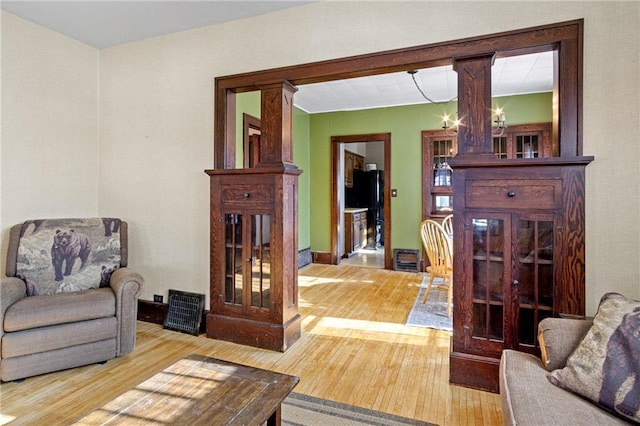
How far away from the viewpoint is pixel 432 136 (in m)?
5.64

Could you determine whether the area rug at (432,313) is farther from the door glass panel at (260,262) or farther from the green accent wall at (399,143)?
the green accent wall at (399,143)

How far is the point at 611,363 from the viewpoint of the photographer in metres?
1.37

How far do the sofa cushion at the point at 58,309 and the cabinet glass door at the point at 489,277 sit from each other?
8.37 feet

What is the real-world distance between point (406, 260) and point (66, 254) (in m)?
4.53

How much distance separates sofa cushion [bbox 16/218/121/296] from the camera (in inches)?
106

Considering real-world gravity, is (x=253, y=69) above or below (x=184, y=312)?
above

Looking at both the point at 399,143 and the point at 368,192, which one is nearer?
the point at 399,143

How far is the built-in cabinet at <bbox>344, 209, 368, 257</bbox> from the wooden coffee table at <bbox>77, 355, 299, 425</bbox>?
535 centimetres

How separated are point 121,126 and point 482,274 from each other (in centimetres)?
354

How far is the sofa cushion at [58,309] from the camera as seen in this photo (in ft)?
7.48

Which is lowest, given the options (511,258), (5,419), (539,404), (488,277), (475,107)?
(5,419)

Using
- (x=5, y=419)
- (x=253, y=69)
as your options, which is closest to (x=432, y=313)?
(x=253, y=69)

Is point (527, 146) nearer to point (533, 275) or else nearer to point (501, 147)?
point (501, 147)

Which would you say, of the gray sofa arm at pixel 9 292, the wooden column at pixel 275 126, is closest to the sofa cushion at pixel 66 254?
the gray sofa arm at pixel 9 292
